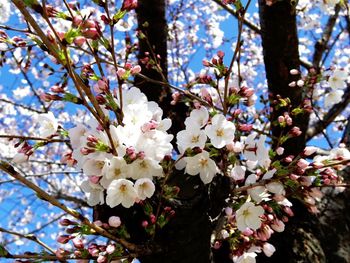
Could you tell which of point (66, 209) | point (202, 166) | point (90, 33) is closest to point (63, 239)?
point (66, 209)

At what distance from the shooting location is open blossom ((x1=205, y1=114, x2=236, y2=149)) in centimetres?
159

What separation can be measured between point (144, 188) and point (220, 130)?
15.4 inches

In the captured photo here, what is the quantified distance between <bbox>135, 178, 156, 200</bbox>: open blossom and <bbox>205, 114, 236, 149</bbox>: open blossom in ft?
1.01

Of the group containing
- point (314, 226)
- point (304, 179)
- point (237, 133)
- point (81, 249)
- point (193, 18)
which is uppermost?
point (193, 18)

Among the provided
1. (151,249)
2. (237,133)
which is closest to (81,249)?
(151,249)

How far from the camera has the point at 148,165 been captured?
4.78ft

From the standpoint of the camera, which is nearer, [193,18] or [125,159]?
[125,159]

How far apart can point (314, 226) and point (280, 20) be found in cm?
153

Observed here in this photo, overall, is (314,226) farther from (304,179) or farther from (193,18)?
(193,18)

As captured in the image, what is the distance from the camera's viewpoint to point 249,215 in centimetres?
175

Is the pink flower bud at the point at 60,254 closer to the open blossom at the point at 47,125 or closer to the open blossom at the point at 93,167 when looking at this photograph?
the open blossom at the point at 93,167

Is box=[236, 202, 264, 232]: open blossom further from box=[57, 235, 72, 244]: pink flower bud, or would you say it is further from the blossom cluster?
box=[57, 235, 72, 244]: pink flower bud

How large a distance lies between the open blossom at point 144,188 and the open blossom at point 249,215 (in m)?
0.47

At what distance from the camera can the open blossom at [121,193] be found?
4.65ft
